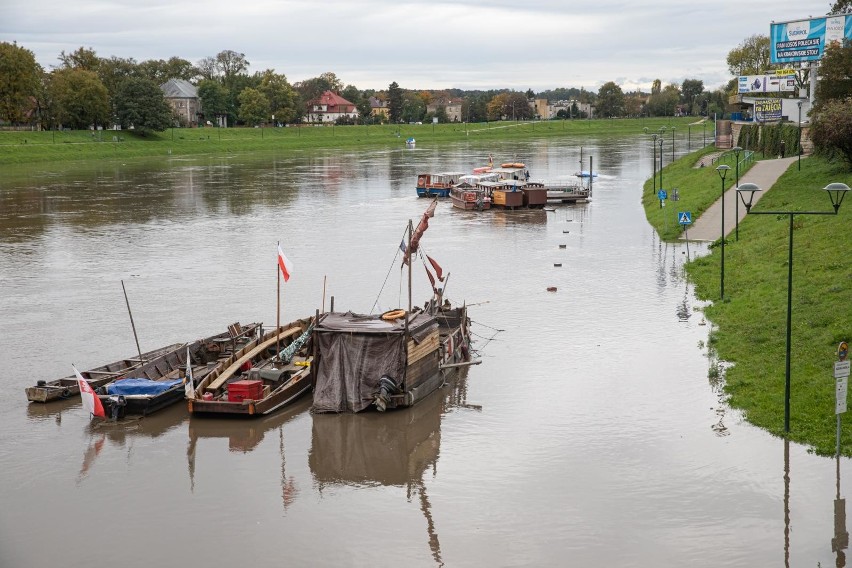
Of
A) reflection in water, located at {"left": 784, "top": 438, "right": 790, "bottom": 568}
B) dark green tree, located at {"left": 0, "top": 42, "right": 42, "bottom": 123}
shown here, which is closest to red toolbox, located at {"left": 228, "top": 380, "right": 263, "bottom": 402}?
reflection in water, located at {"left": 784, "top": 438, "right": 790, "bottom": 568}

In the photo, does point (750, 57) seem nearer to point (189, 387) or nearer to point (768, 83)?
point (768, 83)

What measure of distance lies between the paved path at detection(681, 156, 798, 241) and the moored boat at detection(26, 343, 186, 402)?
3084 centimetres

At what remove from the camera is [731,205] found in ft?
184

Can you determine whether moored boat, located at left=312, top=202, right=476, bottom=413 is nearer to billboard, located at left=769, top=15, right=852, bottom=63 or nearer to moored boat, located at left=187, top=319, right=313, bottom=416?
moored boat, located at left=187, top=319, right=313, bottom=416

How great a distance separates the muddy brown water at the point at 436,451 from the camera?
765 inches

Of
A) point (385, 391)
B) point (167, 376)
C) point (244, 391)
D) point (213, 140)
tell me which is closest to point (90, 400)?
point (167, 376)

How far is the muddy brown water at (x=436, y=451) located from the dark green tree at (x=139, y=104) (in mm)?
92027

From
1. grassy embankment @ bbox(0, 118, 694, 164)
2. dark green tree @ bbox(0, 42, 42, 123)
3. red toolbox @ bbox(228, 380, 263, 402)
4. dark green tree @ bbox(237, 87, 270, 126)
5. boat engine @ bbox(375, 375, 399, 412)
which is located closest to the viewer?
boat engine @ bbox(375, 375, 399, 412)

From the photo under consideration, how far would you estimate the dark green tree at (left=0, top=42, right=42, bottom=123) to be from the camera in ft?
390

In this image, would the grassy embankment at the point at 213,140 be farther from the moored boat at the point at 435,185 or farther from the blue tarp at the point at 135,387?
the blue tarp at the point at 135,387

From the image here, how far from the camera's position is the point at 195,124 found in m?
174

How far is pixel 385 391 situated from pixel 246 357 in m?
4.96

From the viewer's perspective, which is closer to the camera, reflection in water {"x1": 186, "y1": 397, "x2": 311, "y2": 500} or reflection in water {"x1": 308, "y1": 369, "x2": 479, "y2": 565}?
reflection in water {"x1": 308, "y1": 369, "x2": 479, "y2": 565}

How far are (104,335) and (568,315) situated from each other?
1644 cm
